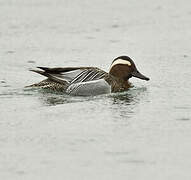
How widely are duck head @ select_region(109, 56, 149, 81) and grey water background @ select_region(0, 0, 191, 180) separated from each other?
0.28 metres

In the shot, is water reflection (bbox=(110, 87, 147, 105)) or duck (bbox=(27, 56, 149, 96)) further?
duck (bbox=(27, 56, 149, 96))

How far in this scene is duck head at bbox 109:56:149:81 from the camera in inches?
491

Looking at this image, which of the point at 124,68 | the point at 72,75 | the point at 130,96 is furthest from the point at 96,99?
the point at 124,68

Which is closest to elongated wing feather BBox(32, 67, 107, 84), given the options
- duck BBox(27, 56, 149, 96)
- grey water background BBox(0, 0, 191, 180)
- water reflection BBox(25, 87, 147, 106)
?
duck BBox(27, 56, 149, 96)

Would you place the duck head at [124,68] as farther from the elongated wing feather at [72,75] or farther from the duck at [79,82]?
the elongated wing feather at [72,75]

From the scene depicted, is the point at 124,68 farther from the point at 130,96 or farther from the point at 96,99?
the point at 96,99

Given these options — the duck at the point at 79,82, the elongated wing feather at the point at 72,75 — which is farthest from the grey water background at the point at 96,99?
the elongated wing feather at the point at 72,75

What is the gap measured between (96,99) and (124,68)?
1205 millimetres

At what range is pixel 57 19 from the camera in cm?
1741

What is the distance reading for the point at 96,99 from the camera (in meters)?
11.5

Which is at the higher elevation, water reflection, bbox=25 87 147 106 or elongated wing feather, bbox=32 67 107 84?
elongated wing feather, bbox=32 67 107 84

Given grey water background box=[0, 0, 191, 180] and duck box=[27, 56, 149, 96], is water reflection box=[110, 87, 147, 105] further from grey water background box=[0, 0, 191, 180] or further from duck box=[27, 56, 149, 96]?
duck box=[27, 56, 149, 96]

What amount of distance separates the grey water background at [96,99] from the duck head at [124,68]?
0.28m

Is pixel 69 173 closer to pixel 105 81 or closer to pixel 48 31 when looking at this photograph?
pixel 105 81
